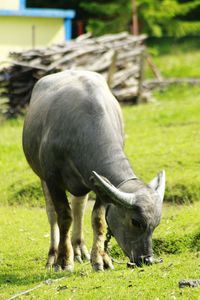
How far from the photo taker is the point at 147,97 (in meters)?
23.7

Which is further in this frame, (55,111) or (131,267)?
(55,111)

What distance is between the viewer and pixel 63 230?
31.5 ft

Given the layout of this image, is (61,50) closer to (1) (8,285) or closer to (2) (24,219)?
(2) (24,219)

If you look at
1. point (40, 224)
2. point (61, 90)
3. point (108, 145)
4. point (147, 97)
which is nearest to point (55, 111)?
point (61, 90)

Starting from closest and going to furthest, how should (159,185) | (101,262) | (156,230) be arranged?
(159,185) < (101,262) < (156,230)

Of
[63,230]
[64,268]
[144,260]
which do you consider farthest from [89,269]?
[144,260]

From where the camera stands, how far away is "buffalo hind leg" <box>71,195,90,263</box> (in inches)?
414

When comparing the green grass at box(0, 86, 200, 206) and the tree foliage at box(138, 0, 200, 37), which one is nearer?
the green grass at box(0, 86, 200, 206)

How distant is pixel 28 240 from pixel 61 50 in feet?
35.1

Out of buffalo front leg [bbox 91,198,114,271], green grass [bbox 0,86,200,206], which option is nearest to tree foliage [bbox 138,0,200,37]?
green grass [bbox 0,86,200,206]

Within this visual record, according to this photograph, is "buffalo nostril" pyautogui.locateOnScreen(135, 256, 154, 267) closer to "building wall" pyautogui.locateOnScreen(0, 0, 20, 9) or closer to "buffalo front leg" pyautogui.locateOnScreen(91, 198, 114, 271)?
"buffalo front leg" pyautogui.locateOnScreen(91, 198, 114, 271)

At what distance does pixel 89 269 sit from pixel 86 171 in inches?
42.1

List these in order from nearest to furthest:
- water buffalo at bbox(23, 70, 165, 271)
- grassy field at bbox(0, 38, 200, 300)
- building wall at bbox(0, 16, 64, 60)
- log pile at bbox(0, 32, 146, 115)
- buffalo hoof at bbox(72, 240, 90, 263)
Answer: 1. grassy field at bbox(0, 38, 200, 300)
2. water buffalo at bbox(23, 70, 165, 271)
3. buffalo hoof at bbox(72, 240, 90, 263)
4. log pile at bbox(0, 32, 146, 115)
5. building wall at bbox(0, 16, 64, 60)

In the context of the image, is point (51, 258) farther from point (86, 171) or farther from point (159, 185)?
point (159, 185)
